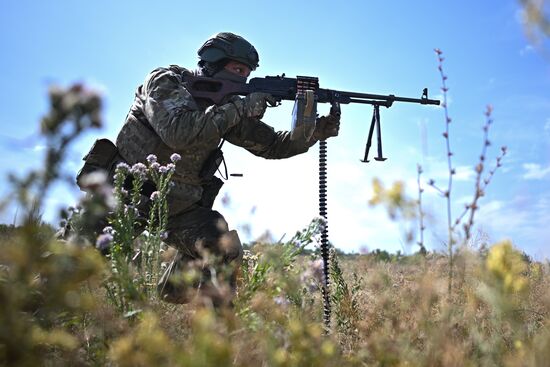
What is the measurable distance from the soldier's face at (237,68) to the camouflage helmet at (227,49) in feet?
0.17

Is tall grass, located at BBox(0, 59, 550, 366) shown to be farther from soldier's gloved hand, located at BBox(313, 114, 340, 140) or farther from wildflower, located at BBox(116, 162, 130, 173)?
soldier's gloved hand, located at BBox(313, 114, 340, 140)

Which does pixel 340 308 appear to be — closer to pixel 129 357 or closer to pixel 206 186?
pixel 206 186

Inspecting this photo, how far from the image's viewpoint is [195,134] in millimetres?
3852

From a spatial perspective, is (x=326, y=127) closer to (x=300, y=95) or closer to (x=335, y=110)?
(x=335, y=110)

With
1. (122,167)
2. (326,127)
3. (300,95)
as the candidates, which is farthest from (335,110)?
(122,167)

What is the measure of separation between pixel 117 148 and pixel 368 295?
262 centimetres

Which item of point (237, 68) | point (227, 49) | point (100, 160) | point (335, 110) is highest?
point (227, 49)

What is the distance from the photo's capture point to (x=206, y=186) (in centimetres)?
466

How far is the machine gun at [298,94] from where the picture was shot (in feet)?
13.9

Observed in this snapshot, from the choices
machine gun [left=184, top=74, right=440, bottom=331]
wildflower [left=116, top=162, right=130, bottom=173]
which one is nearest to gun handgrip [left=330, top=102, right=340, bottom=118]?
machine gun [left=184, top=74, right=440, bottom=331]

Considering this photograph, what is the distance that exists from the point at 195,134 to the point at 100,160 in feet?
2.92

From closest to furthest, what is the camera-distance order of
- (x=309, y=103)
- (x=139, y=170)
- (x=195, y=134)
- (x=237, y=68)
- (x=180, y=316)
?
(x=180, y=316), (x=139, y=170), (x=195, y=134), (x=309, y=103), (x=237, y=68)

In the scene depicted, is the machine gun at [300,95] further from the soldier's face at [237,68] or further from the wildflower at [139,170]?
the wildflower at [139,170]

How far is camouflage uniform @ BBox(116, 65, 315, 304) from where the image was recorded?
3.87 m
